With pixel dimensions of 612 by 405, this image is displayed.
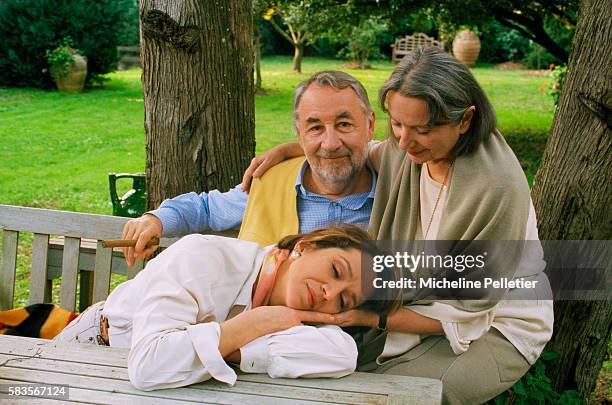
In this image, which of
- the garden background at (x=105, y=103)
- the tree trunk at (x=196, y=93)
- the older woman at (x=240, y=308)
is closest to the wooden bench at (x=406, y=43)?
the garden background at (x=105, y=103)

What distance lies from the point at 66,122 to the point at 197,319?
9.61 metres

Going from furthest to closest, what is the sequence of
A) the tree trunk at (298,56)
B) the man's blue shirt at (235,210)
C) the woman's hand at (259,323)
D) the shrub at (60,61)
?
1. the tree trunk at (298,56)
2. the shrub at (60,61)
3. the man's blue shirt at (235,210)
4. the woman's hand at (259,323)

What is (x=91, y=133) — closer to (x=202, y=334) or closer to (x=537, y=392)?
(x=537, y=392)

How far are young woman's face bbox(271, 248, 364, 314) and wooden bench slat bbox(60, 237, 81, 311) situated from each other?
1455 millimetres

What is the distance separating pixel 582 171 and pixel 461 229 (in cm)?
101

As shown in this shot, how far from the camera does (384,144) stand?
10.1 ft

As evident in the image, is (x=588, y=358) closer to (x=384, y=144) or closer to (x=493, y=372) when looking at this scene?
(x=493, y=372)

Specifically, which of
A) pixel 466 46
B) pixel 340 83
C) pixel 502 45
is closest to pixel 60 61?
pixel 340 83

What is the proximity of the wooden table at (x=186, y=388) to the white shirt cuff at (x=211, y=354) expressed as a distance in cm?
3

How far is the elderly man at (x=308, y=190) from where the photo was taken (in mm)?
3008

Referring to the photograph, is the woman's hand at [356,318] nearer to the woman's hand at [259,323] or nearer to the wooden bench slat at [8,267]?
the woman's hand at [259,323]

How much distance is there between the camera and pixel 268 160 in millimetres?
3221

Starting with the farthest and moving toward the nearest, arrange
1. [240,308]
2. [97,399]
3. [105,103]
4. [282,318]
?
[105,103], [240,308], [282,318], [97,399]

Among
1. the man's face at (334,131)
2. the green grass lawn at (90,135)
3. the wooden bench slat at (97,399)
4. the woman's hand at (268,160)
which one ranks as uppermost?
the man's face at (334,131)
